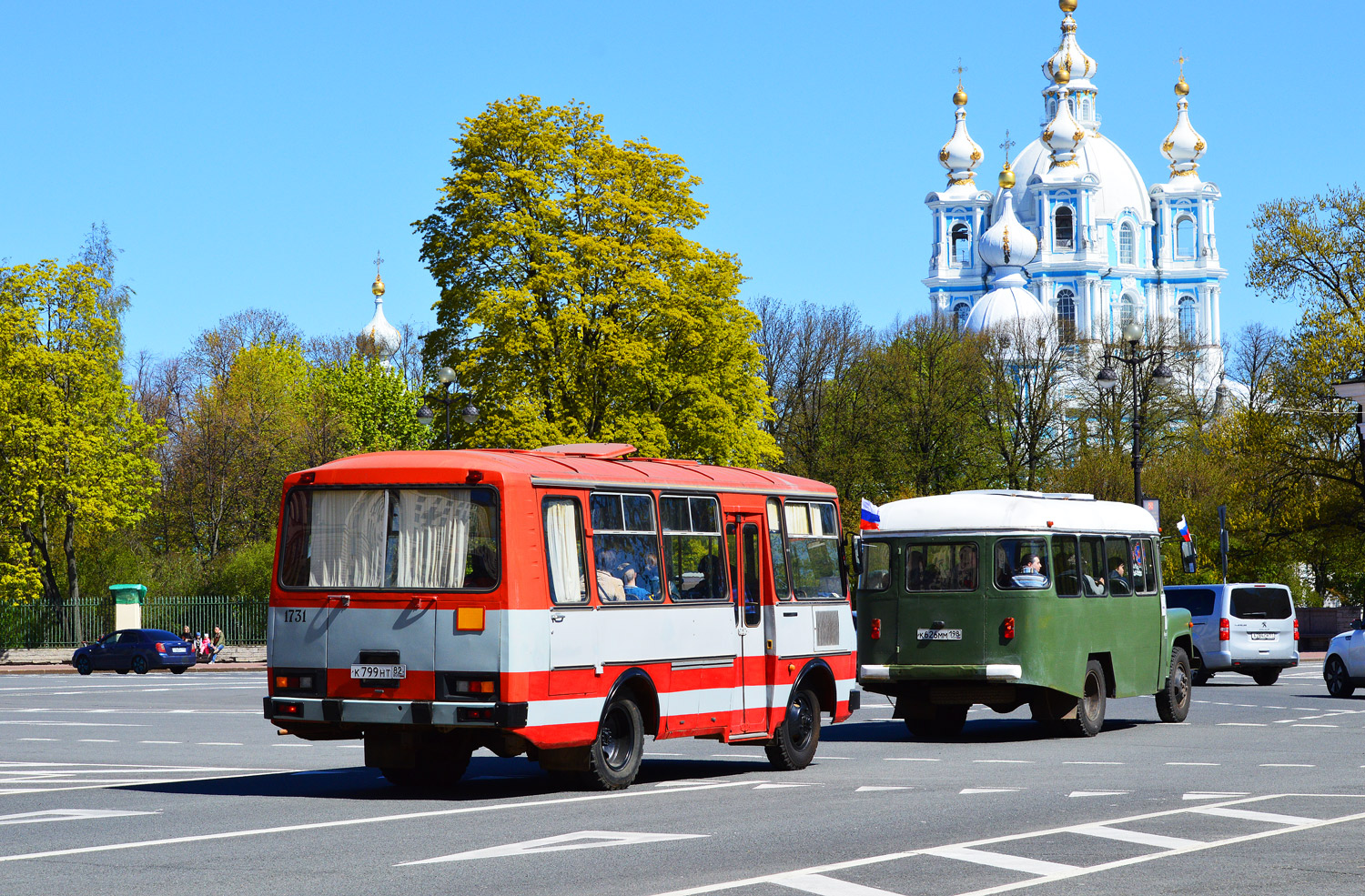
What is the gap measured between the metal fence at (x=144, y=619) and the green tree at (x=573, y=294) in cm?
1135

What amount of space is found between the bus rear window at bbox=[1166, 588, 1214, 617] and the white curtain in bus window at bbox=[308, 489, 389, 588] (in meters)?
23.8

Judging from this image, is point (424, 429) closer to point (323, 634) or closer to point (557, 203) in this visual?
point (557, 203)

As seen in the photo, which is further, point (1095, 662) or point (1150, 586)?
point (1150, 586)

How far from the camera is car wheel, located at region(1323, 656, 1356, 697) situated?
30438 millimetres

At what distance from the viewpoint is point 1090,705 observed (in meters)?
21.5

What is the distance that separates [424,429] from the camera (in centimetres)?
6481

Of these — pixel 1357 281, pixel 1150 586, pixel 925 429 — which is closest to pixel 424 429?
pixel 925 429

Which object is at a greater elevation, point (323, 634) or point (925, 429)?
point (925, 429)

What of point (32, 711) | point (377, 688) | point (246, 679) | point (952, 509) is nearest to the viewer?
point (377, 688)

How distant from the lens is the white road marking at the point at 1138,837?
439 inches

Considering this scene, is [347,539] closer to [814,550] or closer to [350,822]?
[350,822]

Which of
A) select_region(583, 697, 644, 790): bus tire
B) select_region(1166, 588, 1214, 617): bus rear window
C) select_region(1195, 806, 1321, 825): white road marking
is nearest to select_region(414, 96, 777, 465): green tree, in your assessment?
select_region(1166, 588, 1214, 617): bus rear window

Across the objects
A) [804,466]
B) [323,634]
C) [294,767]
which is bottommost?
[294,767]

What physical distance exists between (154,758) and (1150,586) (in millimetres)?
12271
